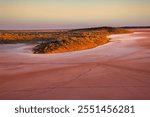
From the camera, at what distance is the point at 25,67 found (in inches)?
324

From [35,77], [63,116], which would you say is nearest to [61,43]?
[35,77]

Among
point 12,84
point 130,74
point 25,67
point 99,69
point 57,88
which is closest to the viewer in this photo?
point 57,88

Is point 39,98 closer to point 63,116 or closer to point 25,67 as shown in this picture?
point 63,116

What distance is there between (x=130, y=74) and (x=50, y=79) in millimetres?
2294

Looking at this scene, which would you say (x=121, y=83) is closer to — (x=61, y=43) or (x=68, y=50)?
(x=68, y=50)

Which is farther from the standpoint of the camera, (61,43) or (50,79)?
(61,43)

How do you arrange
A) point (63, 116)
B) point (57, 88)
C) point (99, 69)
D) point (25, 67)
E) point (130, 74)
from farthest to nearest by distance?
point (25, 67), point (99, 69), point (130, 74), point (57, 88), point (63, 116)

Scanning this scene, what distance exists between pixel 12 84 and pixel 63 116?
7.71ft

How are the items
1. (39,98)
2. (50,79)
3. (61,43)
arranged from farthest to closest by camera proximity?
1. (61,43)
2. (50,79)
3. (39,98)

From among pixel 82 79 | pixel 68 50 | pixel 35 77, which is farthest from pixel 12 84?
pixel 68 50

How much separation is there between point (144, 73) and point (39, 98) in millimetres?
3453

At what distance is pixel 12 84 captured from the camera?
19.9ft

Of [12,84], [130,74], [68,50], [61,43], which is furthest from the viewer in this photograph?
[61,43]

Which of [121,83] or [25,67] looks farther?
[25,67]
